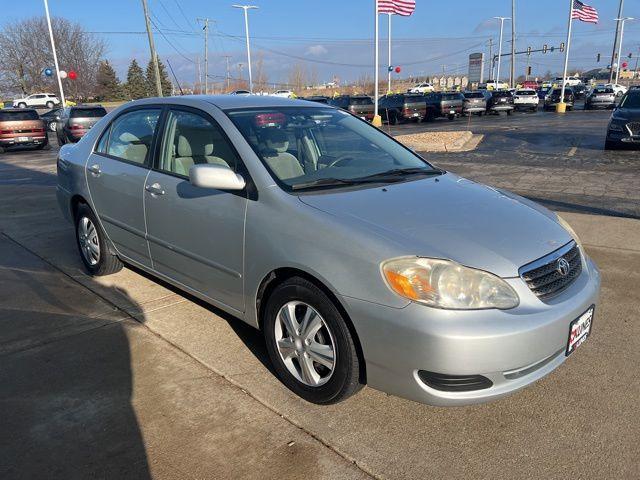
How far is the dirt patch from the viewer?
15961 mm

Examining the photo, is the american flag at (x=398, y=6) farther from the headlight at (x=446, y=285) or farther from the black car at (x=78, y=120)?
the headlight at (x=446, y=285)

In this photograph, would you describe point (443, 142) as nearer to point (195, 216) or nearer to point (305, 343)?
point (195, 216)

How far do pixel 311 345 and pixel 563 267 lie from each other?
4.54 feet

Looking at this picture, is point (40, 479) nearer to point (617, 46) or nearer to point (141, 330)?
point (141, 330)

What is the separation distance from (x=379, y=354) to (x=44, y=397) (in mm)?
1970

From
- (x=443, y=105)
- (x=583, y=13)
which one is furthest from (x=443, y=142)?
(x=583, y=13)

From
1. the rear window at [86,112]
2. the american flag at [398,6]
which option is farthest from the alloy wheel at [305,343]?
the american flag at [398,6]

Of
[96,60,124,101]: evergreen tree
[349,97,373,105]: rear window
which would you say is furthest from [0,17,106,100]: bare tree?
[349,97,373,105]: rear window

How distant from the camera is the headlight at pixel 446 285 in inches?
93.4

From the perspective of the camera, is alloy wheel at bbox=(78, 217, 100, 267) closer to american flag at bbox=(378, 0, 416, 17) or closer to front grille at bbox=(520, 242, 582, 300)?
front grille at bbox=(520, 242, 582, 300)

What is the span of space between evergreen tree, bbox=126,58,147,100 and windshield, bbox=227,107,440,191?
7621 cm

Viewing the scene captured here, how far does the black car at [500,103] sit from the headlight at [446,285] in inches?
1349

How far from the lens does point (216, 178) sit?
2.98 meters

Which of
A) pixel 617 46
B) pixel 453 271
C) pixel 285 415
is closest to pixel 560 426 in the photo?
pixel 453 271
